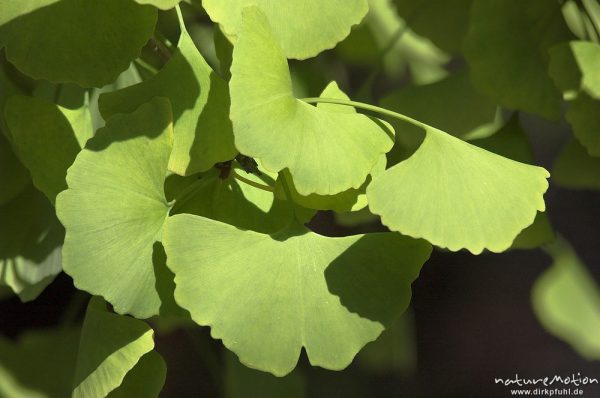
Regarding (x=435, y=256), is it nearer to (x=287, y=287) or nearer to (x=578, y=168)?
(x=578, y=168)

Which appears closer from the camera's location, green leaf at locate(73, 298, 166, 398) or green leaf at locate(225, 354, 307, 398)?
green leaf at locate(73, 298, 166, 398)

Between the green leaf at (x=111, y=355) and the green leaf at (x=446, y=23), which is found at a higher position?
the green leaf at (x=446, y=23)

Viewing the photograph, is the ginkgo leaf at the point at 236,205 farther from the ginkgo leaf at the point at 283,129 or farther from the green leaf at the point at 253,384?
the green leaf at the point at 253,384

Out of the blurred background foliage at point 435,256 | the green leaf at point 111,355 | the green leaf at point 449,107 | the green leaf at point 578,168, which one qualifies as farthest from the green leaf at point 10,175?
the green leaf at point 578,168

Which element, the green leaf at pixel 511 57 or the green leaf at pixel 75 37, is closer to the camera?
the green leaf at pixel 75 37

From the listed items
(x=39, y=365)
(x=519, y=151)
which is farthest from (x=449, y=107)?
(x=39, y=365)

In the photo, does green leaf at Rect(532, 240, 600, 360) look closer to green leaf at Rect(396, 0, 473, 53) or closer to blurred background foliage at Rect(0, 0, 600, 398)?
blurred background foliage at Rect(0, 0, 600, 398)

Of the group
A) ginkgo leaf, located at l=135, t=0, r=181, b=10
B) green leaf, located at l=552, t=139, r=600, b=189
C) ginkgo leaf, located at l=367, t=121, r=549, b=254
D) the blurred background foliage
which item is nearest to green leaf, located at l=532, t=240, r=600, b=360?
the blurred background foliage
